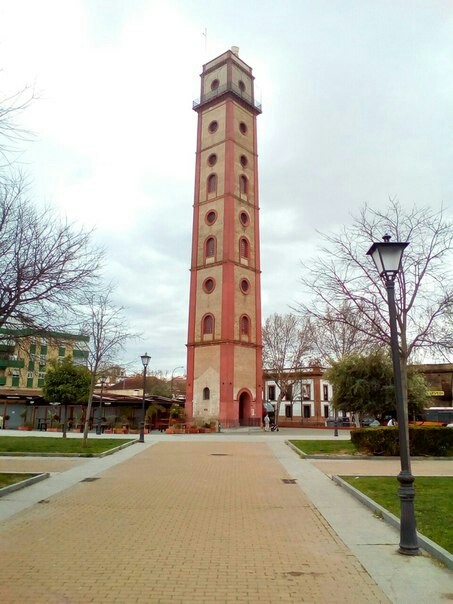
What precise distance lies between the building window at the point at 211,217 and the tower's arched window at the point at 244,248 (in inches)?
123

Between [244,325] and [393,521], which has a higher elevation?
[244,325]

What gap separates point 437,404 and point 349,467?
50.7 meters

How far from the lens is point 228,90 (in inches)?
1810

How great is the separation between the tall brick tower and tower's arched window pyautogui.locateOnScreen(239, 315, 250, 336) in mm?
86

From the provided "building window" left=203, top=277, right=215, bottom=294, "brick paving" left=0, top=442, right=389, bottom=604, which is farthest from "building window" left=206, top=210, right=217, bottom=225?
"brick paving" left=0, top=442, right=389, bottom=604

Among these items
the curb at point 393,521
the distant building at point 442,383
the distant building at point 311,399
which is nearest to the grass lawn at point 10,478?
the curb at point 393,521

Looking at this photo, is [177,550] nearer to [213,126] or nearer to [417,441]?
[417,441]

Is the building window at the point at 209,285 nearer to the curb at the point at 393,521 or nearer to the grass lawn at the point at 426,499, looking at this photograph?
the grass lawn at the point at 426,499

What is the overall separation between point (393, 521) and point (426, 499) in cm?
205

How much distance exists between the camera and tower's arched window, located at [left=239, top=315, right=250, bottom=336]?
41.8 metres

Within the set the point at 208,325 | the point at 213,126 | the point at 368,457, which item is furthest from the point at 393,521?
the point at 213,126

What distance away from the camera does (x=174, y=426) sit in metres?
34.7

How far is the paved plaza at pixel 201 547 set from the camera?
4652mm

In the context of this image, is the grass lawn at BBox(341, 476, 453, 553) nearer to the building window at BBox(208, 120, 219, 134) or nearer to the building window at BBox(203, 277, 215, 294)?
the building window at BBox(203, 277, 215, 294)
